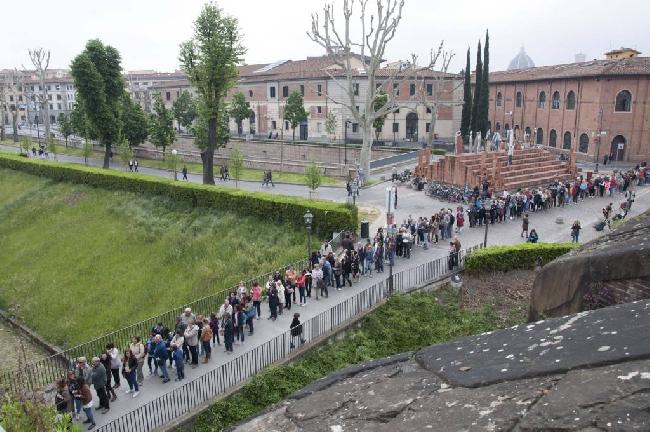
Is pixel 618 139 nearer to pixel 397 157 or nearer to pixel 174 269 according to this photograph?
pixel 397 157

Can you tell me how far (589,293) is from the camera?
5.92 metres

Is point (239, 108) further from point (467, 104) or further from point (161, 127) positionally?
point (467, 104)

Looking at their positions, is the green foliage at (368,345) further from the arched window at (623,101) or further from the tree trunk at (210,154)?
the arched window at (623,101)

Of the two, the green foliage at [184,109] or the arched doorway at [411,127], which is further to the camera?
the green foliage at [184,109]

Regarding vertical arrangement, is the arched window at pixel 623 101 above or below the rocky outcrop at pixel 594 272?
above

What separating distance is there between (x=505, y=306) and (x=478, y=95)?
39.2 m

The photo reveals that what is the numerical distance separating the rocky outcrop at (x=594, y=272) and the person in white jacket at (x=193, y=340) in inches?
347

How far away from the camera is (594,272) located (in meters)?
5.86

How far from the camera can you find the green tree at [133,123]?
2031 inches

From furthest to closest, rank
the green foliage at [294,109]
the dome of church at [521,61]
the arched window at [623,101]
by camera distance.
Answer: the dome of church at [521,61], the green foliage at [294,109], the arched window at [623,101]

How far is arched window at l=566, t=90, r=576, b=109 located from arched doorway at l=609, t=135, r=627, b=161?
18.0 feet

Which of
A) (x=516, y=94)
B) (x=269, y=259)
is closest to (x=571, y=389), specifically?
(x=269, y=259)

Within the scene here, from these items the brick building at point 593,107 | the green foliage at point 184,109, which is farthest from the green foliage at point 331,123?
the green foliage at point 184,109

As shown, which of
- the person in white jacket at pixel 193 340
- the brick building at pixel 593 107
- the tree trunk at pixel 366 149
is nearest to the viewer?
the person in white jacket at pixel 193 340
